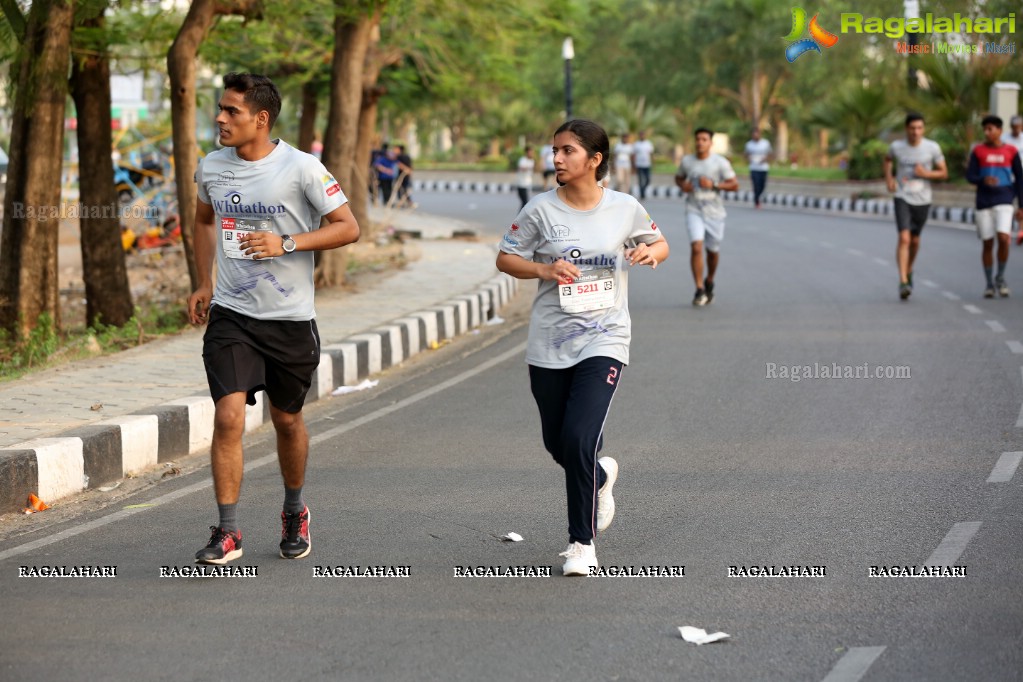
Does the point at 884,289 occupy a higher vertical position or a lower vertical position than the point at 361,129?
lower

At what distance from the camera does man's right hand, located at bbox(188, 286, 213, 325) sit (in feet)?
20.2

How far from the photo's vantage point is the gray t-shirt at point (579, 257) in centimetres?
587

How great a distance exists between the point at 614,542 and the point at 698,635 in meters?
1.35

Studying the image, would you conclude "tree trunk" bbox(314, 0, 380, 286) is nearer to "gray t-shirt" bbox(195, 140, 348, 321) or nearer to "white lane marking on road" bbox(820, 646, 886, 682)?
"gray t-shirt" bbox(195, 140, 348, 321)

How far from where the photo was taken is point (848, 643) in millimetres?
4809

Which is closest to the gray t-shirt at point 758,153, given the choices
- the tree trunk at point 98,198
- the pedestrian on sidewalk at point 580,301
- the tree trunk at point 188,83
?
the tree trunk at point 98,198

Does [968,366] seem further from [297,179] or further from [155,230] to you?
[155,230]

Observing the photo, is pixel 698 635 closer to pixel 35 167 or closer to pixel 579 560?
pixel 579 560

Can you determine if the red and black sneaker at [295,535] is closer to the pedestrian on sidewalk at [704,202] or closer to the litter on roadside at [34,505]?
the litter on roadside at [34,505]

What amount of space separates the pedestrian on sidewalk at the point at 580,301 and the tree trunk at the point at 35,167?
288 inches

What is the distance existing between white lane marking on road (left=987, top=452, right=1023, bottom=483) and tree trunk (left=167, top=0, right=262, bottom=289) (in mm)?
7010

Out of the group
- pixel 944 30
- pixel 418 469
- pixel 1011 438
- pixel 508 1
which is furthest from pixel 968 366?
pixel 944 30

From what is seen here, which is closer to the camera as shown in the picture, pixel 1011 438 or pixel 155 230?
pixel 1011 438

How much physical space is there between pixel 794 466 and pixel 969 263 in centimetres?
1309
